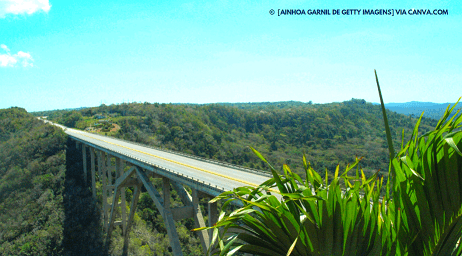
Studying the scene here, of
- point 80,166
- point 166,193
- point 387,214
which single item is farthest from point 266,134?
point 387,214

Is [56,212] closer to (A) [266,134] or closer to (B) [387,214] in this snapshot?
(B) [387,214]

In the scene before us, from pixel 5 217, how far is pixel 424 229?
44739 mm

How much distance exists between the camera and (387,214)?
2703 mm

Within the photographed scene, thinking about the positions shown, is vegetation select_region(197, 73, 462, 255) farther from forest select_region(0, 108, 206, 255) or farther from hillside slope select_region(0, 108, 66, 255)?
hillside slope select_region(0, 108, 66, 255)

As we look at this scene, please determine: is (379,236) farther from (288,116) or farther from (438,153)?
(288,116)

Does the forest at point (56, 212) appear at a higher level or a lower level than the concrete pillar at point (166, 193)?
lower

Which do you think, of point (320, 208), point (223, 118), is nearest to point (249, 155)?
point (223, 118)

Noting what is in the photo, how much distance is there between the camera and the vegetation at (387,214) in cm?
229

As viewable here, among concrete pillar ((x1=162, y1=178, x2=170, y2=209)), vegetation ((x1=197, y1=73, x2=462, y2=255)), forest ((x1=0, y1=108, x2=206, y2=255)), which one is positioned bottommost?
forest ((x1=0, y1=108, x2=206, y2=255))

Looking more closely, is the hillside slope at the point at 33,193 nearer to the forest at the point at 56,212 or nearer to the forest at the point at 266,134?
the forest at the point at 56,212

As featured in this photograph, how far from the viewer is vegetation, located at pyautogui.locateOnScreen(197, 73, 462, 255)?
7.50 ft

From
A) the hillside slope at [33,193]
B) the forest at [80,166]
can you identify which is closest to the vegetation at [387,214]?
the forest at [80,166]

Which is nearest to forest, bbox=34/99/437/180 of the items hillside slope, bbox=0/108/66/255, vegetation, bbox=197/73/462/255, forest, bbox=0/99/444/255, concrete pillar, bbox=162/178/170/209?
forest, bbox=0/99/444/255

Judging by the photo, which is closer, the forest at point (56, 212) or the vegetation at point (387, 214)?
the vegetation at point (387, 214)
